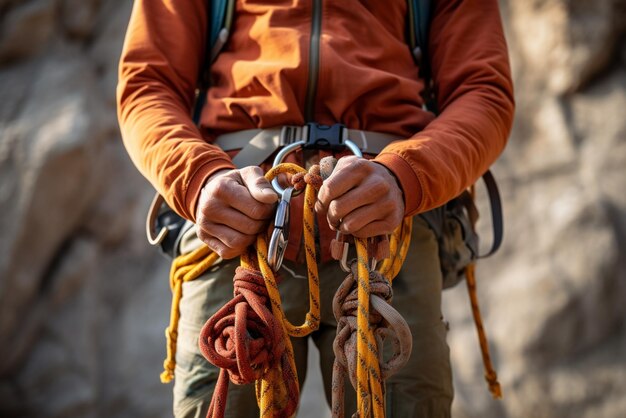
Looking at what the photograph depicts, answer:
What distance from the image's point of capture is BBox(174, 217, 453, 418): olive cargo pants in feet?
4.39

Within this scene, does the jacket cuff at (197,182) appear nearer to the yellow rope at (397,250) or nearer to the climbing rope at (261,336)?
the climbing rope at (261,336)

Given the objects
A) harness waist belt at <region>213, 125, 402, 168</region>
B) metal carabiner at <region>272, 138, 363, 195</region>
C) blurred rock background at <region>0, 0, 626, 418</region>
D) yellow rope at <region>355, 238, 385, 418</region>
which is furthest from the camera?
blurred rock background at <region>0, 0, 626, 418</region>

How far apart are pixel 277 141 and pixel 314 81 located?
0.13 meters

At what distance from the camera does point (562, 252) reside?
312 centimetres

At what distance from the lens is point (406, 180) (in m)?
1.23

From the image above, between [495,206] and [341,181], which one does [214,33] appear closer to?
[341,181]

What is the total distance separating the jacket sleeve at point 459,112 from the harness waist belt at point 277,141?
9 cm

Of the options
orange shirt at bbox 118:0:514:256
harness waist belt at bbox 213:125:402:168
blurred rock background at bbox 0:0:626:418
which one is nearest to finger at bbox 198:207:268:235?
orange shirt at bbox 118:0:514:256

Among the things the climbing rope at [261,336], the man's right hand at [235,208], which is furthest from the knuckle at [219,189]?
the climbing rope at [261,336]

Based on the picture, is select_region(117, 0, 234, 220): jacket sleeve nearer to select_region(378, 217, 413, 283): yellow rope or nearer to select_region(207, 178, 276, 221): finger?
select_region(207, 178, 276, 221): finger

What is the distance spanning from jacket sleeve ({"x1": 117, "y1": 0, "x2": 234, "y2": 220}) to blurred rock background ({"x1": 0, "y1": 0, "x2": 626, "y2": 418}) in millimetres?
1830

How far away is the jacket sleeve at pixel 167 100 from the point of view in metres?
1.29

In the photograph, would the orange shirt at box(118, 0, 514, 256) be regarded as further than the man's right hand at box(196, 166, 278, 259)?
Yes

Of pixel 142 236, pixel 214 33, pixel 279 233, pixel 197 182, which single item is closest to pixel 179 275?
pixel 197 182
